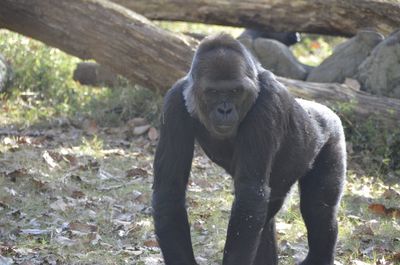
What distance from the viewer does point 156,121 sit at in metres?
8.50

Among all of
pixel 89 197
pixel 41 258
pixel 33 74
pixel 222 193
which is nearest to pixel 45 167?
pixel 89 197

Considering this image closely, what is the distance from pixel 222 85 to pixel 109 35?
4.10 metres

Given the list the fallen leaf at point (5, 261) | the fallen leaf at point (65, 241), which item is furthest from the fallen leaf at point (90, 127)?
the fallen leaf at point (5, 261)

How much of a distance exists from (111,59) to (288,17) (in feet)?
6.66

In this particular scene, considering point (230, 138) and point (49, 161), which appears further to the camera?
point (49, 161)

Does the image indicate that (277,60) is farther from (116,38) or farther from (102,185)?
(102,185)

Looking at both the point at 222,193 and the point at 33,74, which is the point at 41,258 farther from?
the point at 33,74

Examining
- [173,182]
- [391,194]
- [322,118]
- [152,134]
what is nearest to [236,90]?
[173,182]

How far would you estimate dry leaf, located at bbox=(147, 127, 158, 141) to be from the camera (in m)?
8.16

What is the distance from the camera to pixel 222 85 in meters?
4.23

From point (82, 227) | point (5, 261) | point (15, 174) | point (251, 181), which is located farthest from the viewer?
point (15, 174)

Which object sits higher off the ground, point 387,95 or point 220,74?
point 220,74

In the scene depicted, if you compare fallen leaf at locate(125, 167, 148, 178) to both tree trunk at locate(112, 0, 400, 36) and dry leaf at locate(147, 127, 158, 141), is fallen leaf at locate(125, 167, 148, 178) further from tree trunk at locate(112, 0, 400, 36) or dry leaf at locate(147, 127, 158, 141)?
tree trunk at locate(112, 0, 400, 36)

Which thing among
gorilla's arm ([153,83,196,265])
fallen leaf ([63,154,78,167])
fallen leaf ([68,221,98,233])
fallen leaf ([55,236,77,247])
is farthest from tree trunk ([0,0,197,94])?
gorilla's arm ([153,83,196,265])
